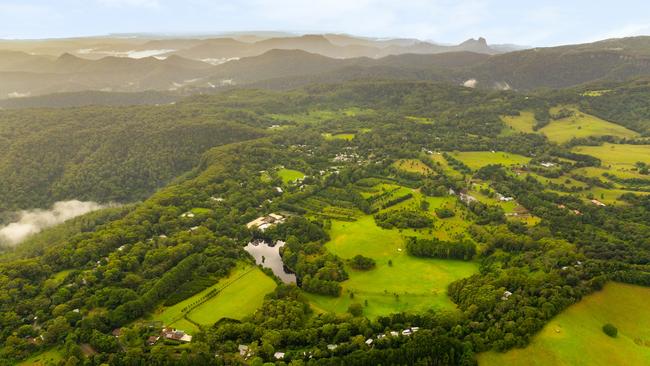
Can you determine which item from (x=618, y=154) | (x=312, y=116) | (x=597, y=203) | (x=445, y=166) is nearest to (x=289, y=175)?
(x=445, y=166)

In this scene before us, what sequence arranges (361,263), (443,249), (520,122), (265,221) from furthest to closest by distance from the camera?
(520,122), (265,221), (443,249), (361,263)

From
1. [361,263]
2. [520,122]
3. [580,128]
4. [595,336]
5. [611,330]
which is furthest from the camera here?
[520,122]

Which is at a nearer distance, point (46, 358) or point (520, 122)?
point (46, 358)

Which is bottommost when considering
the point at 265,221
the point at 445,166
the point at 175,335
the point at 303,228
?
the point at 175,335

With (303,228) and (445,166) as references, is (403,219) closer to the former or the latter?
(303,228)

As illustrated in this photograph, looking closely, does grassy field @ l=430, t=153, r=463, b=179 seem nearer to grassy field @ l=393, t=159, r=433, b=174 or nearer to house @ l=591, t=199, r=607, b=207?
grassy field @ l=393, t=159, r=433, b=174
